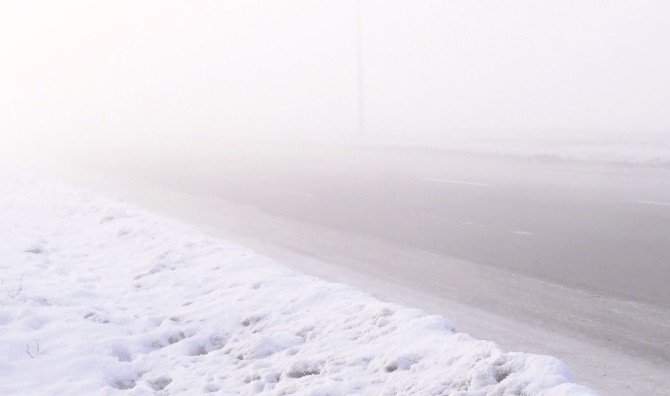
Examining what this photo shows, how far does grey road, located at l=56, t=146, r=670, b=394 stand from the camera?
6.91 m

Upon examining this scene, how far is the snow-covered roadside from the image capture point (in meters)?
5.22

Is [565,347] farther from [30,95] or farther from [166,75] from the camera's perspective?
[30,95]

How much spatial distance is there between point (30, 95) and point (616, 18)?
238 feet

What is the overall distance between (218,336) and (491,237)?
5.62 meters

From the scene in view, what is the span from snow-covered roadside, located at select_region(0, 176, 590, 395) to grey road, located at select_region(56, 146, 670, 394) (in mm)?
1143

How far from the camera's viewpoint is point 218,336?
664cm

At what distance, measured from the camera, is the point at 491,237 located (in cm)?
1112

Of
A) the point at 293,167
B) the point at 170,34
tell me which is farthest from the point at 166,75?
the point at 293,167

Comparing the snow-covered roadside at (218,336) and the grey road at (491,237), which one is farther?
the grey road at (491,237)

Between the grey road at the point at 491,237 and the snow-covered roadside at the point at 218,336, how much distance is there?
1143 mm

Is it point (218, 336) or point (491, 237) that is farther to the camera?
point (491, 237)

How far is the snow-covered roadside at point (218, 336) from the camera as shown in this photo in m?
5.22

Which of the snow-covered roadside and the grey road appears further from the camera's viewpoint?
the grey road

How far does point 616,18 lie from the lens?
71.9m
